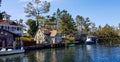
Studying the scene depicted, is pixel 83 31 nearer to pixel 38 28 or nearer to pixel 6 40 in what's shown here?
pixel 38 28

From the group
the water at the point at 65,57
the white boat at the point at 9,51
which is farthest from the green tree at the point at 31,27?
the water at the point at 65,57

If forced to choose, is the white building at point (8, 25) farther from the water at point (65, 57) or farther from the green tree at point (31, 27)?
the water at point (65, 57)

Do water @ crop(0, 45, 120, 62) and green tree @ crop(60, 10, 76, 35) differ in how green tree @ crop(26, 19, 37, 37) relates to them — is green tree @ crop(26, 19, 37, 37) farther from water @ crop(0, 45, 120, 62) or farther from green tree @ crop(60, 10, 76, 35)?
water @ crop(0, 45, 120, 62)

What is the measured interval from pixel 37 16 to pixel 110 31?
301 feet

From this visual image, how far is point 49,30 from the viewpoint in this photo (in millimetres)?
112125

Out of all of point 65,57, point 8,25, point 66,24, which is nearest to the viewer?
point 65,57

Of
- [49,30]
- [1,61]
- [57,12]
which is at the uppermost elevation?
[57,12]

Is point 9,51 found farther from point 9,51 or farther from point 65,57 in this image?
point 65,57

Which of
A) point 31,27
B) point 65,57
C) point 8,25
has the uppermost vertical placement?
point 8,25

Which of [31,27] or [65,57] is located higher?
[31,27]

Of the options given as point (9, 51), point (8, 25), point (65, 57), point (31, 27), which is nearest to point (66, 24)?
A: point (31, 27)

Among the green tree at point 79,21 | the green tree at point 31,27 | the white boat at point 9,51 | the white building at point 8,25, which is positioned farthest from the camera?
the green tree at point 79,21

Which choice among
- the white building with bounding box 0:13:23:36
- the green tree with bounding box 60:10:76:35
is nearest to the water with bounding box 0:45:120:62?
the white building with bounding box 0:13:23:36

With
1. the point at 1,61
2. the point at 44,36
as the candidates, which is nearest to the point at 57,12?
the point at 44,36
